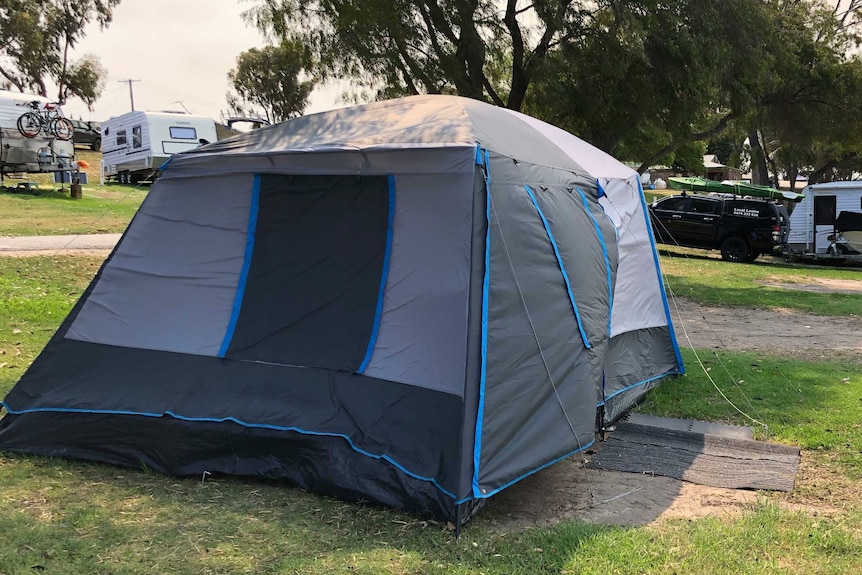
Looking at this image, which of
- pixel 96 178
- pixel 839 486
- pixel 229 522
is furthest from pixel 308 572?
pixel 96 178

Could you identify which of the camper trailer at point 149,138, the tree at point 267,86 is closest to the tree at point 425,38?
the camper trailer at point 149,138

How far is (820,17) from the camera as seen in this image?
51.3 ft

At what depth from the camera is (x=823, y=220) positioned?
713 inches

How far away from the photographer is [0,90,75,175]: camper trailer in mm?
17266

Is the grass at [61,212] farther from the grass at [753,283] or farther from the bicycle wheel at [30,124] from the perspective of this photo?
the grass at [753,283]

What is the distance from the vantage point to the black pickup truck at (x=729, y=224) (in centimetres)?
1836

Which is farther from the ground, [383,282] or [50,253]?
[383,282]

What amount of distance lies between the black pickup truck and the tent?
14658mm

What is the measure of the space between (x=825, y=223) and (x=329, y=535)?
17.8m

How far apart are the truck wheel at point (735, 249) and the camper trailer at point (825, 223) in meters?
1.05

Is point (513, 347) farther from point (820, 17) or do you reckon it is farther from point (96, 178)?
point (96, 178)

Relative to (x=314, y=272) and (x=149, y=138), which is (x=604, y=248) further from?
(x=149, y=138)

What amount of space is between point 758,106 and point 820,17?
2.97m

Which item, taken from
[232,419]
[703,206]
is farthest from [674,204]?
[232,419]
